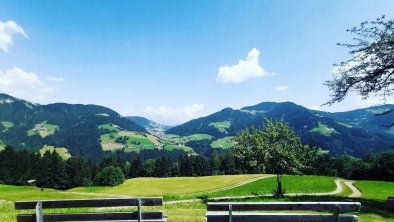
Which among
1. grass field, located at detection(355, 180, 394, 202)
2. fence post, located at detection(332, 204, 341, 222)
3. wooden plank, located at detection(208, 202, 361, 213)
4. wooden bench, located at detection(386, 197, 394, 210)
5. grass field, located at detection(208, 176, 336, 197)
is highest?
wooden plank, located at detection(208, 202, 361, 213)

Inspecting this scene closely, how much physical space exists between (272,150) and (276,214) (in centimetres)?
3570

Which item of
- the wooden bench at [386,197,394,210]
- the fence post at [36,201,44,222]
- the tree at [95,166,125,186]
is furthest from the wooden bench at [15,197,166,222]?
the tree at [95,166,125,186]

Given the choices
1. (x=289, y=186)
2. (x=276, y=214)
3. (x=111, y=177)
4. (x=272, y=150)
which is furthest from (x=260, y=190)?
(x=111, y=177)

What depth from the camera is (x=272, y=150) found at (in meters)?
45.2

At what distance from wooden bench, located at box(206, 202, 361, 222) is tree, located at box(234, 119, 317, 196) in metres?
33.9

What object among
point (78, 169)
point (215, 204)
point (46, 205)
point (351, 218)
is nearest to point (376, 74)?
point (351, 218)

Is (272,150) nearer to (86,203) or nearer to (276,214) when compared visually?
(276,214)

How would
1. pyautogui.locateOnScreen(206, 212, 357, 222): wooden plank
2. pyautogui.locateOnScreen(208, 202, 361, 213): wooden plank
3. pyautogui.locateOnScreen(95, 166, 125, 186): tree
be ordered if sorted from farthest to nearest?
pyautogui.locateOnScreen(95, 166, 125, 186): tree < pyautogui.locateOnScreen(208, 202, 361, 213): wooden plank < pyautogui.locateOnScreen(206, 212, 357, 222): wooden plank

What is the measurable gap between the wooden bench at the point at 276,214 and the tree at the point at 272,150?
33.9m

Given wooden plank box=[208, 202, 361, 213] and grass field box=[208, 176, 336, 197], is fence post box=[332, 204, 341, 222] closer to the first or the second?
wooden plank box=[208, 202, 361, 213]

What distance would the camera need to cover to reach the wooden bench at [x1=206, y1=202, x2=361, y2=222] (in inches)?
407

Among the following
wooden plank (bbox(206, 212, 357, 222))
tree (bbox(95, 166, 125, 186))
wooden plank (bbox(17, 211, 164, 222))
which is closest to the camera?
wooden plank (bbox(206, 212, 357, 222))

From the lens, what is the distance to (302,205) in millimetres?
10836

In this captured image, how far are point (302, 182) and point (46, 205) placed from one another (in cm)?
7447
